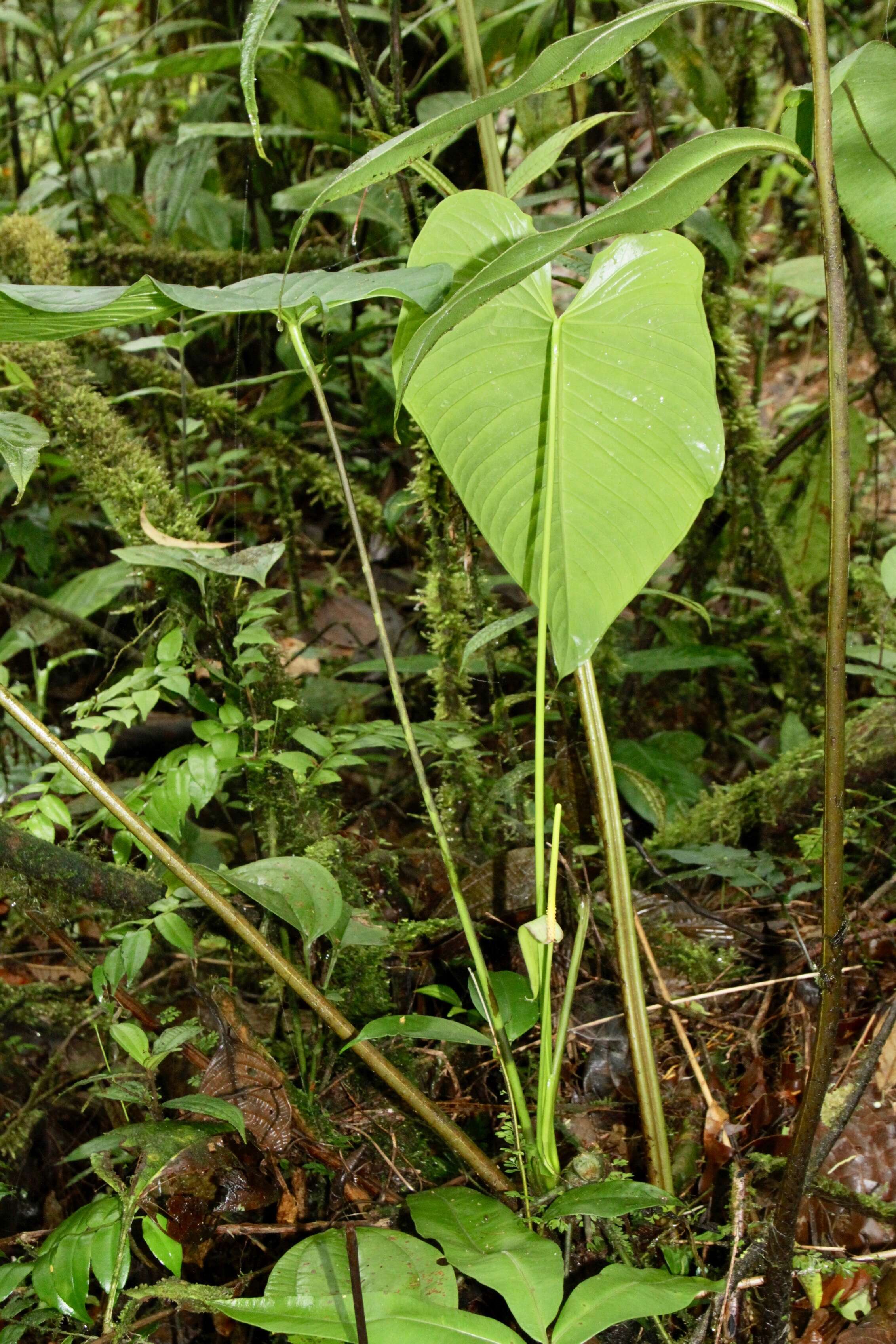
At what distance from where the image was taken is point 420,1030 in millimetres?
862

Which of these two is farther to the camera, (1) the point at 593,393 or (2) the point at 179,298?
(1) the point at 593,393

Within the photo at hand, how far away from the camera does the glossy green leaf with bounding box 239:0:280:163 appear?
0.61 meters

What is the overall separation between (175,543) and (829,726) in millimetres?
842

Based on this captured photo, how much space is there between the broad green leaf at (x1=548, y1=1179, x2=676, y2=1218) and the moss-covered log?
0.70 m

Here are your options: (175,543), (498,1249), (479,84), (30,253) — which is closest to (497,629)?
(175,543)

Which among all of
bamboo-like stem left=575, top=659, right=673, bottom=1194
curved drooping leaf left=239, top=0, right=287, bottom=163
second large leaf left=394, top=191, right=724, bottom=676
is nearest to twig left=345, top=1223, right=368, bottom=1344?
bamboo-like stem left=575, top=659, right=673, bottom=1194

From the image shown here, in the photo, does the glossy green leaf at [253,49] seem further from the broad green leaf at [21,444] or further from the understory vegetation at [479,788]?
the broad green leaf at [21,444]

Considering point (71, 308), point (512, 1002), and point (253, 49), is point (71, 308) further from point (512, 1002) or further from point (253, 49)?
point (512, 1002)

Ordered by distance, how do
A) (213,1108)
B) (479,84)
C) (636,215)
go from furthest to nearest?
(479,84)
(213,1108)
(636,215)

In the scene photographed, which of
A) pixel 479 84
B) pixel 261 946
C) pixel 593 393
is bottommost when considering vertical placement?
pixel 261 946

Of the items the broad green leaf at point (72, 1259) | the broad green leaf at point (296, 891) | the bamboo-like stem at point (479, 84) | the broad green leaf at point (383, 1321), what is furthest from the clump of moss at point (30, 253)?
the broad green leaf at point (383, 1321)

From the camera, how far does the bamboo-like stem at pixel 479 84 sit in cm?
109

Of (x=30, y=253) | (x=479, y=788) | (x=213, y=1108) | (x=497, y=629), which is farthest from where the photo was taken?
(x=30, y=253)

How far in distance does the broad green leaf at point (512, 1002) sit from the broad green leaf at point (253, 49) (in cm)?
74
